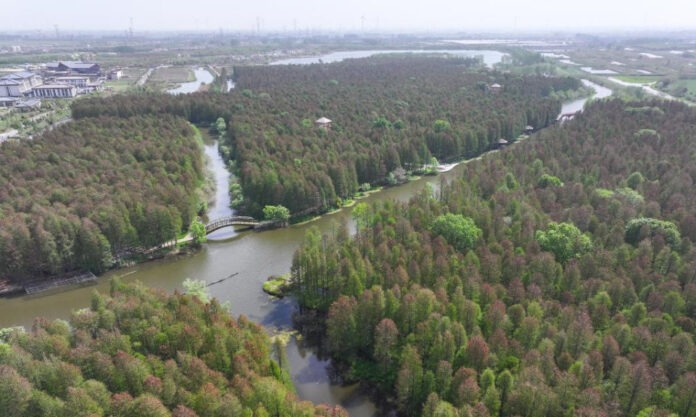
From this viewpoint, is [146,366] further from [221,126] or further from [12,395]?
[221,126]

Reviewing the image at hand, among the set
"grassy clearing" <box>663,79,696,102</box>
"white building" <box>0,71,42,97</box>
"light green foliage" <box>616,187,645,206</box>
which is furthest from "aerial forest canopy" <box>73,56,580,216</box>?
"white building" <box>0,71,42,97</box>

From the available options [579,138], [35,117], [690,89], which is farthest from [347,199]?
[690,89]

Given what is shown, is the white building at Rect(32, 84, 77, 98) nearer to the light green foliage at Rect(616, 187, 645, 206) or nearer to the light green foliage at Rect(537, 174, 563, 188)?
the light green foliage at Rect(537, 174, 563, 188)

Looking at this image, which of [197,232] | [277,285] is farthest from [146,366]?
[197,232]

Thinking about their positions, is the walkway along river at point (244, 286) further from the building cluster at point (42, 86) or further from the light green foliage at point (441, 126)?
the building cluster at point (42, 86)

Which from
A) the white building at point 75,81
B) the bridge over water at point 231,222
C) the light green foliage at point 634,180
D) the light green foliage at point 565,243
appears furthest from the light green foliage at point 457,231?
the white building at point 75,81

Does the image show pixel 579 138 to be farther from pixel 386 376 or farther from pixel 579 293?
pixel 386 376
